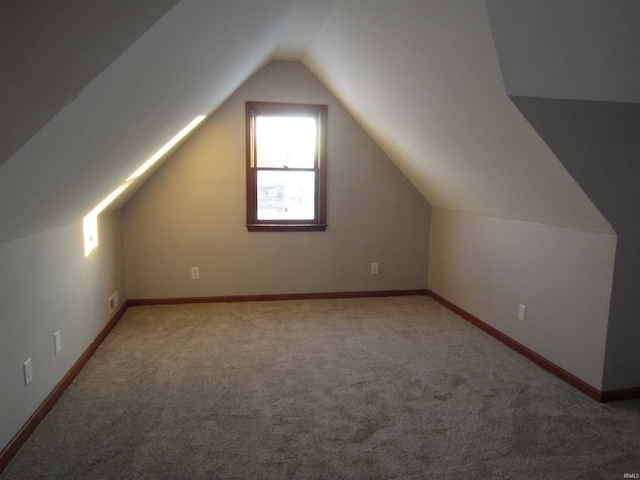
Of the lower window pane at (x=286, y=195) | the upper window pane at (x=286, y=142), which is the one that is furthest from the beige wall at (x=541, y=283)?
the upper window pane at (x=286, y=142)

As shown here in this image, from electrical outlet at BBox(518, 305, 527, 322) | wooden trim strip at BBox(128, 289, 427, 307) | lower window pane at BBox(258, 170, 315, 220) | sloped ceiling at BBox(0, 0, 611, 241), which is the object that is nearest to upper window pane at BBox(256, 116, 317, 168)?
lower window pane at BBox(258, 170, 315, 220)

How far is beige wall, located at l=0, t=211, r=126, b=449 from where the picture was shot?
74.2 inches

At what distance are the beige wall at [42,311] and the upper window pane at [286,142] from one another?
1.77 m

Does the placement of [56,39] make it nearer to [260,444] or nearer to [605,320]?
[260,444]

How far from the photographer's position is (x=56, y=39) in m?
1.18

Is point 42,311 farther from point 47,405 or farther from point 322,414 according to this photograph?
point 322,414

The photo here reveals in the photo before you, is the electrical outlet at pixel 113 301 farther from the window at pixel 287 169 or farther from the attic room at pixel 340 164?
the window at pixel 287 169

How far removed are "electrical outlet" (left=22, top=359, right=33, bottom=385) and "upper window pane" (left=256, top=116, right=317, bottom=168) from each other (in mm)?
2769

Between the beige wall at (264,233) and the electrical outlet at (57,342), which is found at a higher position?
the beige wall at (264,233)

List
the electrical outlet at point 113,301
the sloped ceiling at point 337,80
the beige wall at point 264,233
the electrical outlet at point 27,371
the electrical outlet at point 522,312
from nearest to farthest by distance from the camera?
the sloped ceiling at point 337,80
the electrical outlet at point 27,371
the electrical outlet at point 522,312
the electrical outlet at point 113,301
the beige wall at point 264,233

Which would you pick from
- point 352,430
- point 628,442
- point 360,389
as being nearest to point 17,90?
point 352,430

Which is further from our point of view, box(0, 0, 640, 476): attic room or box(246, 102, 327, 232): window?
box(246, 102, 327, 232): window

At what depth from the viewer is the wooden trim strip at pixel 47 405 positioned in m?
1.83

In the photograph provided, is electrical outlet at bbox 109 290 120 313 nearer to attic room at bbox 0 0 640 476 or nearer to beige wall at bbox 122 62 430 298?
attic room at bbox 0 0 640 476
